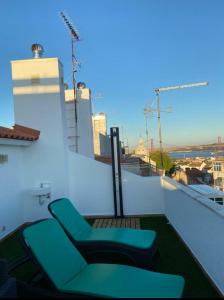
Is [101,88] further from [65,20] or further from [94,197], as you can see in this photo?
[94,197]

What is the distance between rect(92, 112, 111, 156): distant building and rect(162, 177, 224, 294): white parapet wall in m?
8.23

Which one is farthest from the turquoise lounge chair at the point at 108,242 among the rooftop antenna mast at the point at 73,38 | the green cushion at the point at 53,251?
the rooftop antenna mast at the point at 73,38

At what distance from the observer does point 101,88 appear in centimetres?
1617

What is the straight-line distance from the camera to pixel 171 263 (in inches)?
154

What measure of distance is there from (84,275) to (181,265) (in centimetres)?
157

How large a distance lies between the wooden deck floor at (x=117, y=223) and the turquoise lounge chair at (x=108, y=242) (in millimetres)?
1690

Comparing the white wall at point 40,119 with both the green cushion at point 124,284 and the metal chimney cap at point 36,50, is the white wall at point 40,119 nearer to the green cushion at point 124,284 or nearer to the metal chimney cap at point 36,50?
the metal chimney cap at point 36,50

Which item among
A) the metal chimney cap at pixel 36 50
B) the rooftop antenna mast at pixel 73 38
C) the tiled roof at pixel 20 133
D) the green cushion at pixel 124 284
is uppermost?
the rooftop antenna mast at pixel 73 38

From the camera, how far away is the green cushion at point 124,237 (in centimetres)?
370

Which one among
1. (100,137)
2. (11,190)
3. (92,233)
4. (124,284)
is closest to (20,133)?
(11,190)

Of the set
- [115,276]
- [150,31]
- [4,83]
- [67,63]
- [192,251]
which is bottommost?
[192,251]

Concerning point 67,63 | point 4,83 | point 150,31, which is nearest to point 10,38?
point 4,83

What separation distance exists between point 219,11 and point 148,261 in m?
8.00

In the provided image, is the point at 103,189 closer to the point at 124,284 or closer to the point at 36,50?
the point at 36,50
